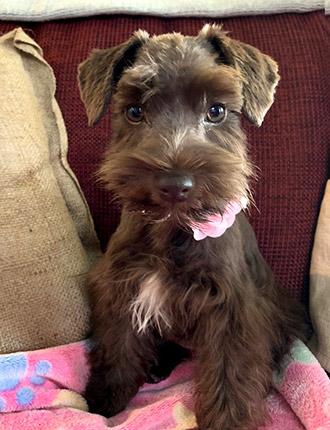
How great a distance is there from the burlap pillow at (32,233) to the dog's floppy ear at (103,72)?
0.38 metres

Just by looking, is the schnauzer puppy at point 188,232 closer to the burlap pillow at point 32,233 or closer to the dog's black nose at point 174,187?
the dog's black nose at point 174,187

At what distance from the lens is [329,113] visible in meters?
2.32

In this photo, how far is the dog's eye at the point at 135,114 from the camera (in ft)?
5.64

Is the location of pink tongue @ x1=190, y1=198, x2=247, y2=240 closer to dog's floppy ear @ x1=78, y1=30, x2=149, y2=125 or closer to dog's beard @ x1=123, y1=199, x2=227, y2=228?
dog's beard @ x1=123, y1=199, x2=227, y2=228

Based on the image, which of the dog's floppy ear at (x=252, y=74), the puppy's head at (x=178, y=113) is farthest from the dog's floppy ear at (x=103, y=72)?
the dog's floppy ear at (x=252, y=74)

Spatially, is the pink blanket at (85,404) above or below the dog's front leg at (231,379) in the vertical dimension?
below

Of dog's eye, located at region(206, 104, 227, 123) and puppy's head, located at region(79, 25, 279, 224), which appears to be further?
dog's eye, located at region(206, 104, 227, 123)

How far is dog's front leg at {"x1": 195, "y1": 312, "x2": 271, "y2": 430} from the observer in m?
1.72

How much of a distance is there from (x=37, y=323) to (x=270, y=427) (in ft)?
3.30

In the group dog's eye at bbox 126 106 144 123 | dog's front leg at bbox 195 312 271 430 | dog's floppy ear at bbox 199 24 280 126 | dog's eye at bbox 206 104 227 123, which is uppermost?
dog's floppy ear at bbox 199 24 280 126

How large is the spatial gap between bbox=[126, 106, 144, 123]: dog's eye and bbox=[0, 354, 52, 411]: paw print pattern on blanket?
1.00 meters

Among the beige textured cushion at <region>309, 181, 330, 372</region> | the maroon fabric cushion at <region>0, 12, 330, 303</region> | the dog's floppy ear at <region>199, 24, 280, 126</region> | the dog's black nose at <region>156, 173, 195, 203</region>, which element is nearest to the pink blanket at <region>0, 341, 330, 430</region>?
the beige textured cushion at <region>309, 181, 330, 372</region>

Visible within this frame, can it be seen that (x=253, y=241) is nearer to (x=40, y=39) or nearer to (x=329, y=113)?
(x=329, y=113)

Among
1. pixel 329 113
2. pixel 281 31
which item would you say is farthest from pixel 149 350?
pixel 281 31
